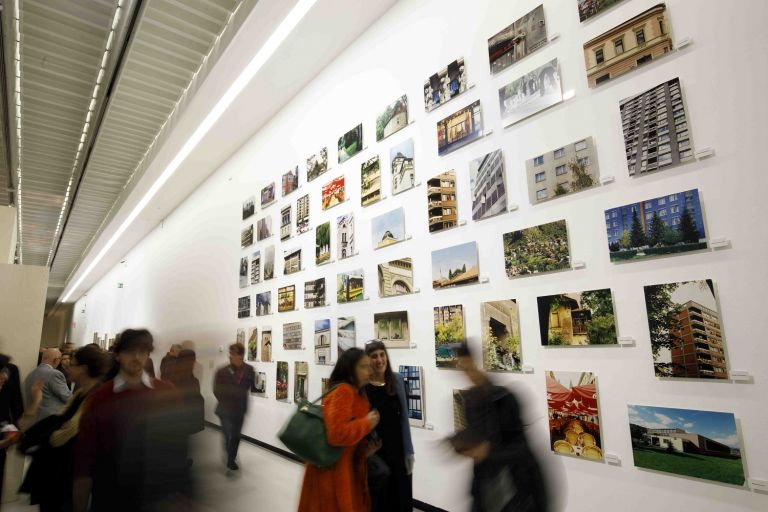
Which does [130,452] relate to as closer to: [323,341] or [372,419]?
[372,419]

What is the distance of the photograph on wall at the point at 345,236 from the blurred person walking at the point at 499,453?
14.1 ft

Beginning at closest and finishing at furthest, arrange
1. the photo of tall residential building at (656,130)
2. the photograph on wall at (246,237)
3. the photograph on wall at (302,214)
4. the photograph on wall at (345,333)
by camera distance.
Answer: the photo of tall residential building at (656,130) < the photograph on wall at (345,333) < the photograph on wall at (302,214) < the photograph on wall at (246,237)

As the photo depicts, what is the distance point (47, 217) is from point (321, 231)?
15273 mm

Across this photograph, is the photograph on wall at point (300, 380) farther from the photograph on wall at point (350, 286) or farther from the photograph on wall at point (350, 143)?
the photograph on wall at point (350, 143)

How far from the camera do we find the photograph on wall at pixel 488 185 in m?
4.57

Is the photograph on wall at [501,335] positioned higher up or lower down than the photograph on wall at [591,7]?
lower down

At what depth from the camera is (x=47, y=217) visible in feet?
55.9

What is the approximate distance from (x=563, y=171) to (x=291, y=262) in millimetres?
5337

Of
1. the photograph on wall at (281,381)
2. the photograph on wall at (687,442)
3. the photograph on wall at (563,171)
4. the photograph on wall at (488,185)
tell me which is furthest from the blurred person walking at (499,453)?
the photograph on wall at (281,381)

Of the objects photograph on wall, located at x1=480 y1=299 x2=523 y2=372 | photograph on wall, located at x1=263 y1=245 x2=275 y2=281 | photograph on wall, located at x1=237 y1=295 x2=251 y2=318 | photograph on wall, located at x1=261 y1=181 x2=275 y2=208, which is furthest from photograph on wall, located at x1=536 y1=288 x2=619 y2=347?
photograph on wall, located at x1=237 y1=295 x2=251 y2=318

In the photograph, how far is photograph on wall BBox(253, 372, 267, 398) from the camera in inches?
344

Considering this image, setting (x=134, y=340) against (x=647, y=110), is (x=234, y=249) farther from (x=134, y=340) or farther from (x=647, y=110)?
(x=647, y=110)

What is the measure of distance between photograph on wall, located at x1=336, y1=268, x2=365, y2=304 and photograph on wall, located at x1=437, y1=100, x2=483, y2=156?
2155 millimetres

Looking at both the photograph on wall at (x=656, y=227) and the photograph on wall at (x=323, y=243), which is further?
the photograph on wall at (x=323, y=243)
